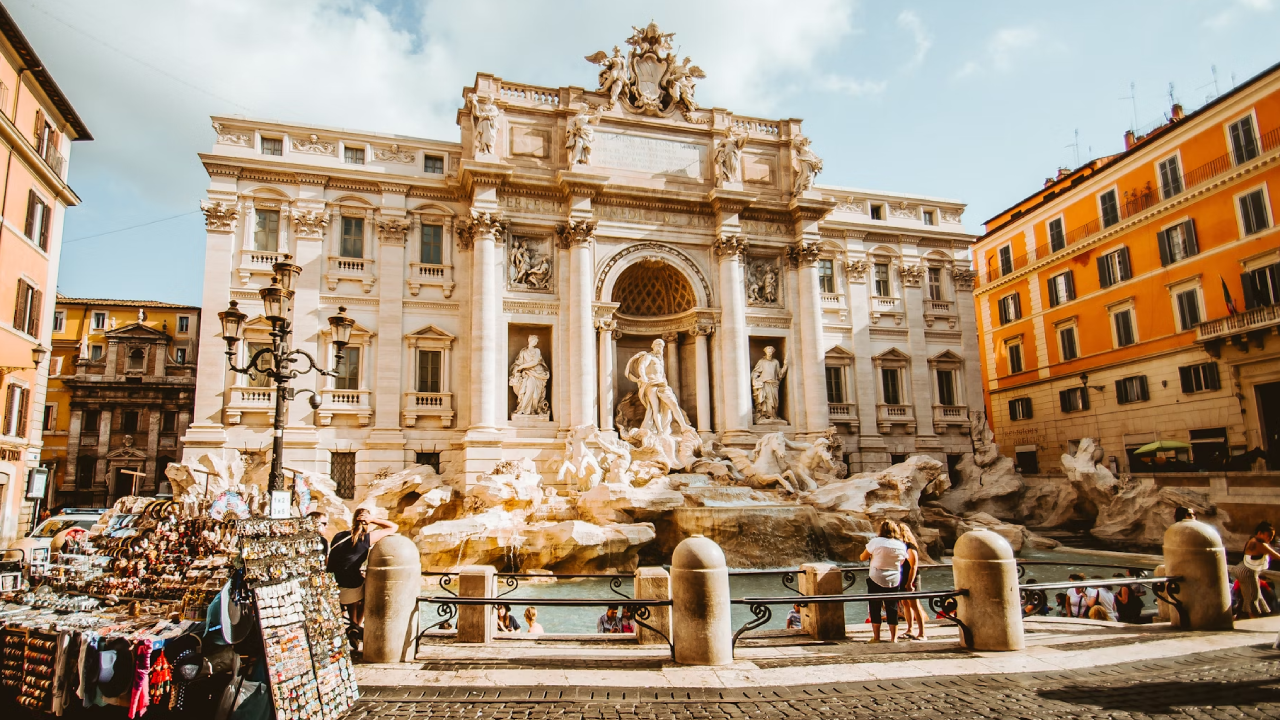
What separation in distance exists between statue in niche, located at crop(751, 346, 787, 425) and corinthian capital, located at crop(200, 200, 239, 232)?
1828 cm

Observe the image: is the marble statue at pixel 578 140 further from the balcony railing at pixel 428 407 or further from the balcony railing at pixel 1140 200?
the balcony railing at pixel 1140 200

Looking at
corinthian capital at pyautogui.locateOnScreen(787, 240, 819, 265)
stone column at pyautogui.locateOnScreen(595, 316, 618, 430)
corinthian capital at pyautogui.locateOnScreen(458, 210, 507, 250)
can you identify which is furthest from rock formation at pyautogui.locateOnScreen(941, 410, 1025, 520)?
corinthian capital at pyautogui.locateOnScreen(458, 210, 507, 250)

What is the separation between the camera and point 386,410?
2242 centimetres

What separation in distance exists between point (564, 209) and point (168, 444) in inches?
1221

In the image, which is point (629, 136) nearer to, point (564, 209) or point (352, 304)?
point (564, 209)

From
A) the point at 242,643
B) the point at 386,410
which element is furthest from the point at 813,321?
the point at 242,643

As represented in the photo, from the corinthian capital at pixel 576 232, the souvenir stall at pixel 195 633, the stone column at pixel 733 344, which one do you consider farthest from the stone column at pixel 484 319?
the souvenir stall at pixel 195 633

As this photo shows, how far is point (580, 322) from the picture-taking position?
23.4 meters

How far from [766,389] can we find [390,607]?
20.1 m

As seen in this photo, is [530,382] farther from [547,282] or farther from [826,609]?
[826,609]

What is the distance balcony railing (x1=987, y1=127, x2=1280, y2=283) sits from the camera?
73.0 feet

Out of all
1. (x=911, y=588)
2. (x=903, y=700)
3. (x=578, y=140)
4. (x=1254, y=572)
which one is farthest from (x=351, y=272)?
(x=1254, y=572)

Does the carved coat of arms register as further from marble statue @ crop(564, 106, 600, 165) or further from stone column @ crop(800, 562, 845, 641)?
stone column @ crop(800, 562, 845, 641)

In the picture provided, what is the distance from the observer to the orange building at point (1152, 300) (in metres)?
22.4
